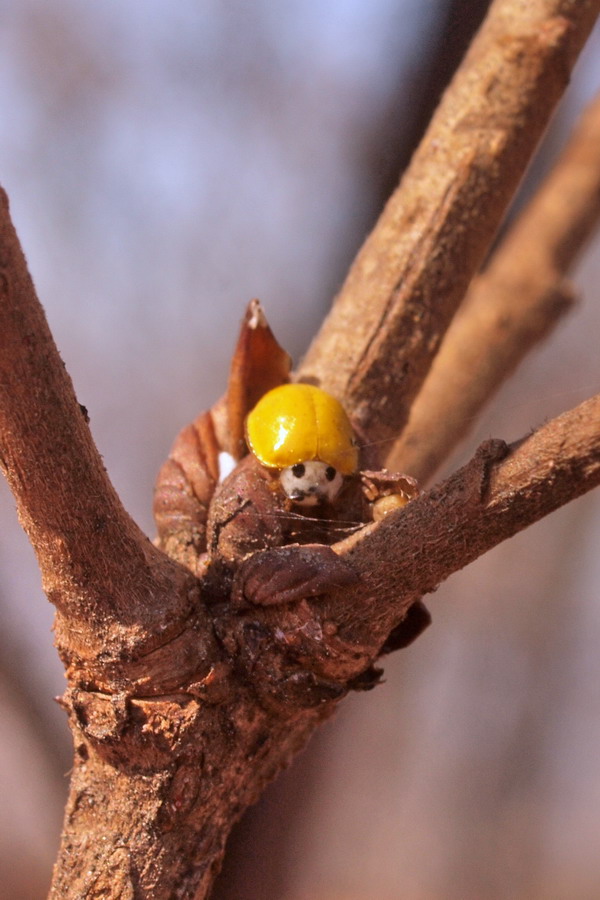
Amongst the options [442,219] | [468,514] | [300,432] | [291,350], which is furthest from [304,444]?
[291,350]

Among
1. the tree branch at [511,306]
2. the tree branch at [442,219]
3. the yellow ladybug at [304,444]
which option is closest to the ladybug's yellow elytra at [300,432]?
the yellow ladybug at [304,444]

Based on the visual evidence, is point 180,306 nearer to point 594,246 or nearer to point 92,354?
point 92,354

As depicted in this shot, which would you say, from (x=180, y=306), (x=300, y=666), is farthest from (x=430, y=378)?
(x=300, y=666)

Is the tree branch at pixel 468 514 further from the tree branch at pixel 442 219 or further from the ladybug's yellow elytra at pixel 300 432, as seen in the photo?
the tree branch at pixel 442 219

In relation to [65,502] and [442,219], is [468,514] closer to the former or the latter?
[65,502]

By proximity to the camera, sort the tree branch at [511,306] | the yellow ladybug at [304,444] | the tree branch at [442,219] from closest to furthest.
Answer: the yellow ladybug at [304,444] → the tree branch at [442,219] → the tree branch at [511,306]

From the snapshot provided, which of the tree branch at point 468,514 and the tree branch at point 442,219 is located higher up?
the tree branch at point 442,219

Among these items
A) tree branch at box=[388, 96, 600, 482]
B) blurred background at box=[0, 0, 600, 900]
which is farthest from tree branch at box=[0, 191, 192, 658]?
tree branch at box=[388, 96, 600, 482]
